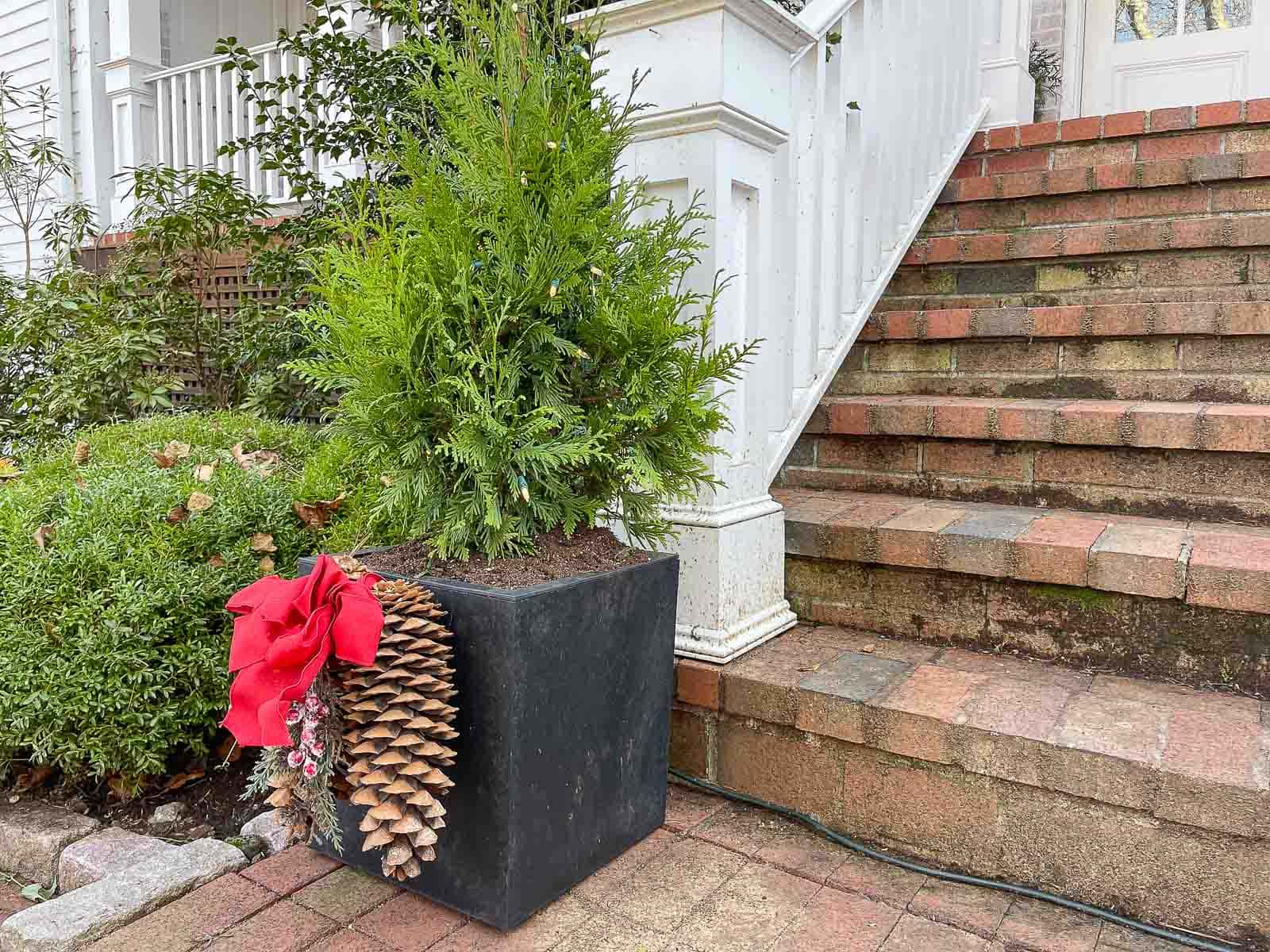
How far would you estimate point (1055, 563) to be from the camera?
6.03 ft

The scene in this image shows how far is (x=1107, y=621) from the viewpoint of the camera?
5.95 feet

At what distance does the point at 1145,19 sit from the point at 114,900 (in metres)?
5.92

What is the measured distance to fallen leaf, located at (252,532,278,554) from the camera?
1.98m

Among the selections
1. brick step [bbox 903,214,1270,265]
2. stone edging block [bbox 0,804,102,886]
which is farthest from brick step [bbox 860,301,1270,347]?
stone edging block [bbox 0,804,102,886]

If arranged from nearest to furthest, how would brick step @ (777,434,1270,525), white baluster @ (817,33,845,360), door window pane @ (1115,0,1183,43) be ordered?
1. brick step @ (777,434,1270,525)
2. white baluster @ (817,33,845,360)
3. door window pane @ (1115,0,1183,43)

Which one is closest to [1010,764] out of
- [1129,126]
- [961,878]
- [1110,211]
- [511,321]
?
[961,878]

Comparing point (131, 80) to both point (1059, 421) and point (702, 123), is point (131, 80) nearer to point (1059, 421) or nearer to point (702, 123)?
point (702, 123)

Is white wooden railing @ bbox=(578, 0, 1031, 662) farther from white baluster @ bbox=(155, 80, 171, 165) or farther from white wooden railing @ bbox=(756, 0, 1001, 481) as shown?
white baluster @ bbox=(155, 80, 171, 165)

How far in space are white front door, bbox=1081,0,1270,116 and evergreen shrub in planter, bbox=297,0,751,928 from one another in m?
4.60

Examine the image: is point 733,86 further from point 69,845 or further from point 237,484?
point 69,845

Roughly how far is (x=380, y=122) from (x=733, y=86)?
0.66 metres

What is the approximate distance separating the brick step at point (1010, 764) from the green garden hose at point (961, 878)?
0.7 inches

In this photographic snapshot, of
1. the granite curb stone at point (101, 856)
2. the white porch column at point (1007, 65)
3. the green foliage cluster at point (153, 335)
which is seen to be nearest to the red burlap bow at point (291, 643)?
the granite curb stone at point (101, 856)

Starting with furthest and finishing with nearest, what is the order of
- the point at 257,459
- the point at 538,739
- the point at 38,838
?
the point at 257,459 → the point at 38,838 → the point at 538,739
